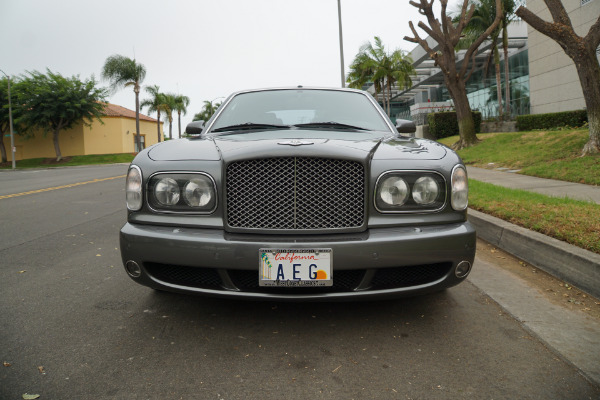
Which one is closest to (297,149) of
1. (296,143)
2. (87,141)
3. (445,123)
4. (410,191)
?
(296,143)

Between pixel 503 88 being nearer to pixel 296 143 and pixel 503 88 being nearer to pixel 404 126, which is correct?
pixel 404 126

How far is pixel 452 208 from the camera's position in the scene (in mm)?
2555

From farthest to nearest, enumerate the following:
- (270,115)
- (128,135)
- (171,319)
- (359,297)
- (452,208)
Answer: (128,135), (270,115), (171,319), (452,208), (359,297)

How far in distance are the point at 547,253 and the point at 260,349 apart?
2729 millimetres

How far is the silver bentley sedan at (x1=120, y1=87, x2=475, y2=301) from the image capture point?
2.30m

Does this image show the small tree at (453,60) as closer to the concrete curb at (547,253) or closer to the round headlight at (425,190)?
the concrete curb at (547,253)

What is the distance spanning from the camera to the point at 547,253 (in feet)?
12.3

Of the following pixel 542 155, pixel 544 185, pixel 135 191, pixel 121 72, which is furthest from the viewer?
pixel 121 72

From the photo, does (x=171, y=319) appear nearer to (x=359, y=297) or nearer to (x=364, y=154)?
(x=359, y=297)

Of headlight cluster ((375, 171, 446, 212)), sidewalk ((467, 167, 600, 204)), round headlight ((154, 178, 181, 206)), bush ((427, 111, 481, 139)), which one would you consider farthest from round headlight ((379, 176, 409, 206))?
bush ((427, 111, 481, 139))

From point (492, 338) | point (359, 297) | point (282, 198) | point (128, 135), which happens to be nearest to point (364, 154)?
point (282, 198)

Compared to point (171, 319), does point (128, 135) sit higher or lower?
higher

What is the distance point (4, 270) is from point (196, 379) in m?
2.89

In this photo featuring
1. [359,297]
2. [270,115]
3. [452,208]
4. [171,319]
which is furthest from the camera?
[270,115]
